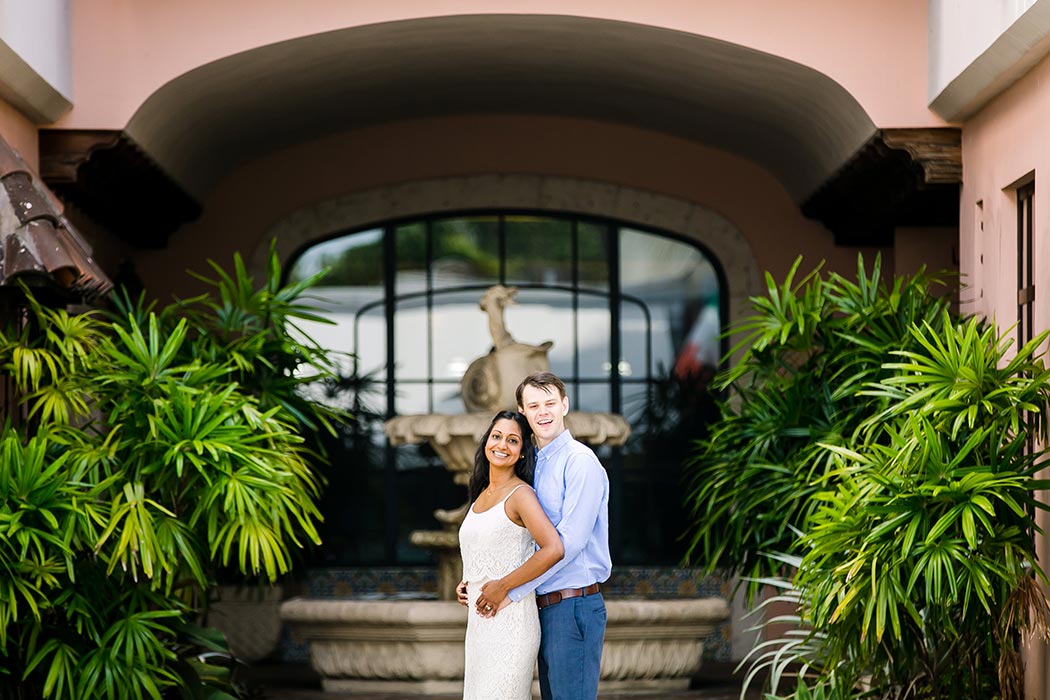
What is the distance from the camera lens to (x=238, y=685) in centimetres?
793

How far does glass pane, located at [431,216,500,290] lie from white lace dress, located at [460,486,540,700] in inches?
238

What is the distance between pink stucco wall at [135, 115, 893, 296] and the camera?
34.0ft

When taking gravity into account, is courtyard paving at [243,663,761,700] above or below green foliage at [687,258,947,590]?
below

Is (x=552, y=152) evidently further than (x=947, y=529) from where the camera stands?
Yes

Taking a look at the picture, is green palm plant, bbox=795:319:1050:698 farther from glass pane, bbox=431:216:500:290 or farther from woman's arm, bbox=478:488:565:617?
glass pane, bbox=431:216:500:290

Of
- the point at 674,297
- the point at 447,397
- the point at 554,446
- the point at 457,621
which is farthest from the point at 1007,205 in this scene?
the point at 447,397

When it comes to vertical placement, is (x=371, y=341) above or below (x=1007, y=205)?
below

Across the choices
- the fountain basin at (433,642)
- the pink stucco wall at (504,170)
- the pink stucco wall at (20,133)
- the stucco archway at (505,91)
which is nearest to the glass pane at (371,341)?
the pink stucco wall at (504,170)

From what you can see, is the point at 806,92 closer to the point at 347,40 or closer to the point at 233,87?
the point at 347,40

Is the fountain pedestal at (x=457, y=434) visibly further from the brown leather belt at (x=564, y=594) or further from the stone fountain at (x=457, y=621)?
the brown leather belt at (x=564, y=594)

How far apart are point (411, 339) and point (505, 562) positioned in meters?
6.07

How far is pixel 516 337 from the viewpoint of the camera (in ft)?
34.4

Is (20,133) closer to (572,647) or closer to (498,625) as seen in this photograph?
(498,625)

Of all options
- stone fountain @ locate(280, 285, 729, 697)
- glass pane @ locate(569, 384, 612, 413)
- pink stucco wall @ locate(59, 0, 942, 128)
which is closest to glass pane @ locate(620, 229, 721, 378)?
glass pane @ locate(569, 384, 612, 413)
